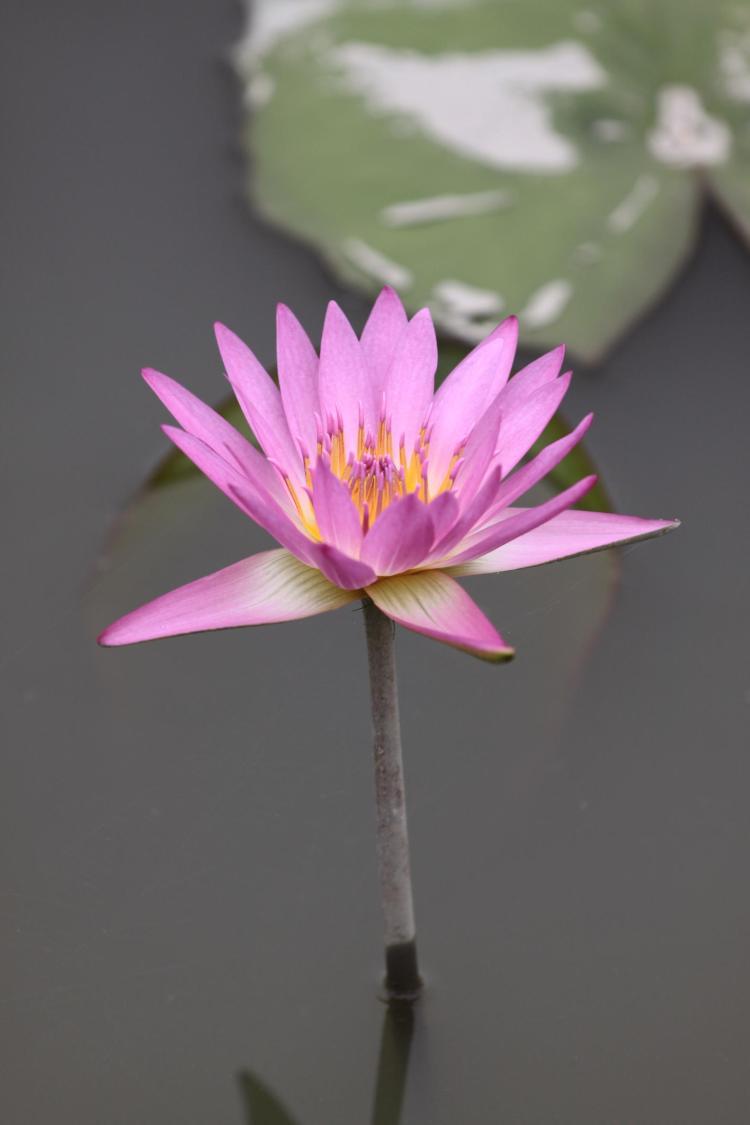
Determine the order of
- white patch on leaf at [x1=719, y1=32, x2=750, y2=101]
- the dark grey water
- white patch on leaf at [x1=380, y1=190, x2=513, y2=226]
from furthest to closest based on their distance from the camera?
white patch on leaf at [x1=719, y1=32, x2=750, y2=101] → white patch on leaf at [x1=380, y1=190, x2=513, y2=226] → the dark grey water

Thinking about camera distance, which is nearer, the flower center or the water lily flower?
the water lily flower

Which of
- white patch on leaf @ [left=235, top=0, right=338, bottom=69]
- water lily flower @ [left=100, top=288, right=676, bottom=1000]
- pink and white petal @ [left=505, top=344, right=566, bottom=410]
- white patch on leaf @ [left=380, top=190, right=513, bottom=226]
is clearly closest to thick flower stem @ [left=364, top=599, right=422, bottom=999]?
water lily flower @ [left=100, top=288, right=676, bottom=1000]

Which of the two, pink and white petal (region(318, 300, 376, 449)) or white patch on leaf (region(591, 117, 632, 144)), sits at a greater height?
white patch on leaf (region(591, 117, 632, 144))

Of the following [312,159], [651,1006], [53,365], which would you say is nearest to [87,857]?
[651,1006]

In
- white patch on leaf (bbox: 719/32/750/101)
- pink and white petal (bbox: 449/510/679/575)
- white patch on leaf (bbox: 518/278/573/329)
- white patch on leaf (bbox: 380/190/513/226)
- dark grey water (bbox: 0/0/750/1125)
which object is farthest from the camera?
white patch on leaf (bbox: 719/32/750/101)

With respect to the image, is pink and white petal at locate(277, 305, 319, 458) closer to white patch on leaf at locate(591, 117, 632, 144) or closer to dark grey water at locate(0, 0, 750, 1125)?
dark grey water at locate(0, 0, 750, 1125)

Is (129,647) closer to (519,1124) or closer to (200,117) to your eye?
(519,1124)
